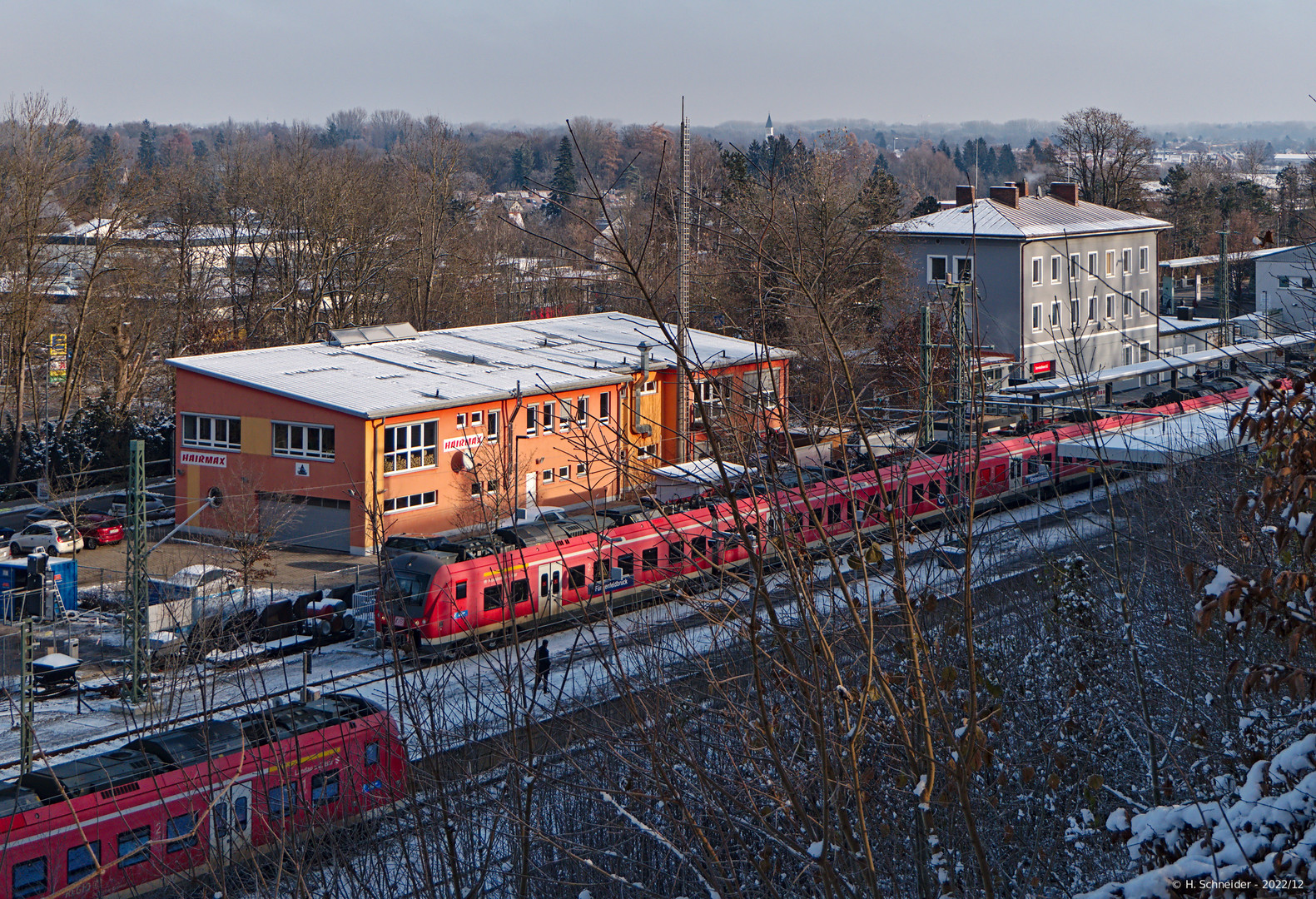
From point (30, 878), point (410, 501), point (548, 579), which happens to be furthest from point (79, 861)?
point (410, 501)

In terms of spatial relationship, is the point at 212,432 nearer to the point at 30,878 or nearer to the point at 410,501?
the point at 410,501

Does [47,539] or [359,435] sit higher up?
[359,435]

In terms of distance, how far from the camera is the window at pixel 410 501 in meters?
26.5

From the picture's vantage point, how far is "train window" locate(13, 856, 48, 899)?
10523 millimetres

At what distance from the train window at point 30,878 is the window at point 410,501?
15734mm

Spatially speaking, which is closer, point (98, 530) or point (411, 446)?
point (411, 446)

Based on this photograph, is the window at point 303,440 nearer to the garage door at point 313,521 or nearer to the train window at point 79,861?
the garage door at point 313,521

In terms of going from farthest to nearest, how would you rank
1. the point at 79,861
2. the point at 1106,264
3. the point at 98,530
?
the point at 1106,264 < the point at 98,530 < the point at 79,861

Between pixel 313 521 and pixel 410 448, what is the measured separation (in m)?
2.80

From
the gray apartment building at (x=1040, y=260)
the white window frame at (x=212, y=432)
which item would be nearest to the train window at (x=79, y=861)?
the white window frame at (x=212, y=432)

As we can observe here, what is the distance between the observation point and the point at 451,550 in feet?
64.7

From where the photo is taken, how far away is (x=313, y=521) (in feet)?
89.0

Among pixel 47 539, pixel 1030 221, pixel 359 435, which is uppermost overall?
pixel 1030 221

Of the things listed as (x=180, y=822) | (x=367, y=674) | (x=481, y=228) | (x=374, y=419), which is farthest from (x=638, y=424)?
(x=481, y=228)
